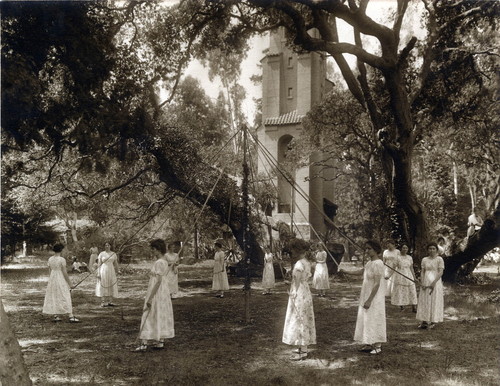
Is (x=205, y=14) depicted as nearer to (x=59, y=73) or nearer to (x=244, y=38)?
(x=244, y=38)

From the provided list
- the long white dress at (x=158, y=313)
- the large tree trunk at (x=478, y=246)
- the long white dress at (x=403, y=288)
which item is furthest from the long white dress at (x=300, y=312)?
the large tree trunk at (x=478, y=246)

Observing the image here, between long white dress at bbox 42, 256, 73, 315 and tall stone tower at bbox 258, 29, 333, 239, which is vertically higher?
tall stone tower at bbox 258, 29, 333, 239

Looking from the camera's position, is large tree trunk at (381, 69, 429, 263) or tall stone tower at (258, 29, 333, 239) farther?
tall stone tower at (258, 29, 333, 239)

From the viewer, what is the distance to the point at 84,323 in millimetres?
10633

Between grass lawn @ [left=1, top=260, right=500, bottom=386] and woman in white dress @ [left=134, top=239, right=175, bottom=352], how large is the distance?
0.28 m

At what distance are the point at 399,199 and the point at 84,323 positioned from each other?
33.7 ft

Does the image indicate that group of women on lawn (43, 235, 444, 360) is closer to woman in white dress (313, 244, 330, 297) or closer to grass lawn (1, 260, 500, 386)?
grass lawn (1, 260, 500, 386)

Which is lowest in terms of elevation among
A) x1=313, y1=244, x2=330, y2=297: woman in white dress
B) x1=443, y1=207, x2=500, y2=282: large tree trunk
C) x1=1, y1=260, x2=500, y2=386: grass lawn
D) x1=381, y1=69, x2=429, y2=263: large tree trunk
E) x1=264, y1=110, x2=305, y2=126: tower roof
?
x1=1, y1=260, x2=500, y2=386: grass lawn

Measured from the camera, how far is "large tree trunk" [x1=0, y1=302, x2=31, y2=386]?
4.79 m

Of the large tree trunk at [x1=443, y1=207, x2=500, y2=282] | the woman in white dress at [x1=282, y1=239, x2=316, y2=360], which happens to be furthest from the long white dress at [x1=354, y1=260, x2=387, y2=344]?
the large tree trunk at [x1=443, y1=207, x2=500, y2=282]

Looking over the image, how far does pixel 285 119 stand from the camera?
30656mm

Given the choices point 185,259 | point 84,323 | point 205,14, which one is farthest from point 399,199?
point 185,259

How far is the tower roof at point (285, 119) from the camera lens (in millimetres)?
30219

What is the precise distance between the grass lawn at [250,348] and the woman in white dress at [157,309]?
10.9 inches
